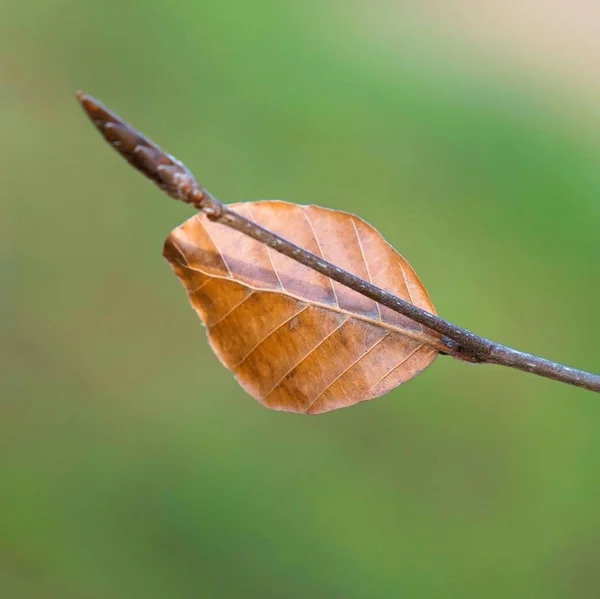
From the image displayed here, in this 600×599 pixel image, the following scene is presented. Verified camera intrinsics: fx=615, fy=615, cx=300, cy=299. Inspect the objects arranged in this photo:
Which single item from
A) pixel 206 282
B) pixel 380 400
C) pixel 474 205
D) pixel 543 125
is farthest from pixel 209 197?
pixel 543 125

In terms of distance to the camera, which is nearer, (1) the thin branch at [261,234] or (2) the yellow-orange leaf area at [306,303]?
(1) the thin branch at [261,234]

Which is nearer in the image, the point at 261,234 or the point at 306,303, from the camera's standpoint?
the point at 261,234

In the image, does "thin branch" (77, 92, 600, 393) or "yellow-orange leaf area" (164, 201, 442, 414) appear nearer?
"thin branch" (77, 92, 600, 393)

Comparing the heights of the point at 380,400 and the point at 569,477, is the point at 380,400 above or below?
above

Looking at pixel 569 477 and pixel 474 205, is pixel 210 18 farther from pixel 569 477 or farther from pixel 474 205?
pixel 569 477
